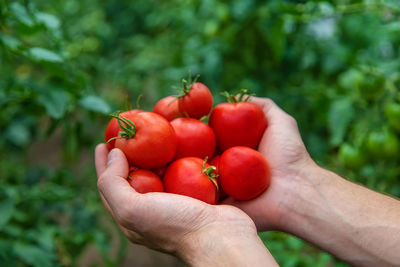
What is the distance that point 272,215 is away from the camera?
107 cm

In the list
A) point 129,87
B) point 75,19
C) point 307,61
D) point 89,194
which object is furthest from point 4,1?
point 75,19

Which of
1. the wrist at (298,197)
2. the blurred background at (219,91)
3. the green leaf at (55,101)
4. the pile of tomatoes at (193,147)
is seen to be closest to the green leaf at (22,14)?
the blurred background at (219,91)

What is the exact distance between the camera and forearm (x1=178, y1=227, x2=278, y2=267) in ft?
2.57

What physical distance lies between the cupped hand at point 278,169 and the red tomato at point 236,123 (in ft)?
0.19

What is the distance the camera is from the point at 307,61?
1.88 metres

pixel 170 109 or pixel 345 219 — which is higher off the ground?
pixel 170 109

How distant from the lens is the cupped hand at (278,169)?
42.1 inches

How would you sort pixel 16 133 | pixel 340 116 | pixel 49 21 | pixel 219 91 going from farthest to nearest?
pixel 219 91, pixel 16 133, pixel 340 116, pixel 49 21

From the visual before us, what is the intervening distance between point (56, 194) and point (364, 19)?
161 centimetres

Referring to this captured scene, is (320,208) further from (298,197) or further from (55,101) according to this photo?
(55,101)

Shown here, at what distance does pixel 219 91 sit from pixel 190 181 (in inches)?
42.3

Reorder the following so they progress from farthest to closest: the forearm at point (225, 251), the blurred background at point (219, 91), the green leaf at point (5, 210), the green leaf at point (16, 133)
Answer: the green leaf at point (16, 133)
the blurred background at point (219, 91)
the green leaf at point (5, 210)
the forearm at point (225, 251)

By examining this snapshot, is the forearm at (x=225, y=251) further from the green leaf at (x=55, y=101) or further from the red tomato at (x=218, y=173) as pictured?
the green leaf at (x=55, y=101)

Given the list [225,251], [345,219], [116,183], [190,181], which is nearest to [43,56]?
[116,183]
